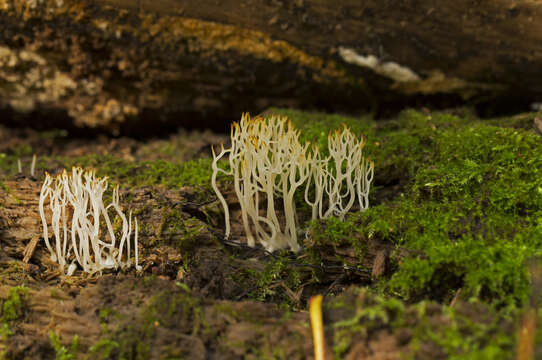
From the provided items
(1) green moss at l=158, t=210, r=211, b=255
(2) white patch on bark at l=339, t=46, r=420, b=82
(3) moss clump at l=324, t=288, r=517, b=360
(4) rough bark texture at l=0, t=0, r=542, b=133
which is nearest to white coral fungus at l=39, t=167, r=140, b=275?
(1) green moss at l=158, t=210, r=211, b=255

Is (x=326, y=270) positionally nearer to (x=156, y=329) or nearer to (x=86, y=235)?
(x=156, y=329)

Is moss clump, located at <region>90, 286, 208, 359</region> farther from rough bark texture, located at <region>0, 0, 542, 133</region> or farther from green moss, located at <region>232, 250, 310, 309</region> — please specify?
rough bark texture, located at <region>0, 0, 542, 133</region>

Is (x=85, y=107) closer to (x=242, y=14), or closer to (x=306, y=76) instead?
(x=242, y=14)

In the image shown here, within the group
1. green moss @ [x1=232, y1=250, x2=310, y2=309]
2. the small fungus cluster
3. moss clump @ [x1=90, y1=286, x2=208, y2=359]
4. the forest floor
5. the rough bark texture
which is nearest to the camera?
the forest floor

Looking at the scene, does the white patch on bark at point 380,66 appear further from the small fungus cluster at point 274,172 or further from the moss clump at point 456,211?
the small fungus cluster at point 274,172

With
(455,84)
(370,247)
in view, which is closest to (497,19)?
(455,84)

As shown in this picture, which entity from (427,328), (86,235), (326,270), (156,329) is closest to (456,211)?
(326,270)
